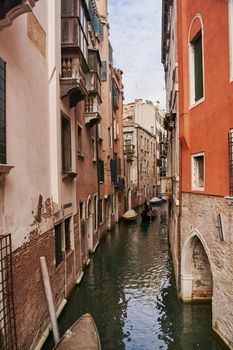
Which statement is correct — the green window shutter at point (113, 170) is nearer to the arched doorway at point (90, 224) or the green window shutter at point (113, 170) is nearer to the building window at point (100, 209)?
the building window at point (100, 209)

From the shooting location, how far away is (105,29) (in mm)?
21859

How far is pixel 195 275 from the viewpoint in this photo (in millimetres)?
9531

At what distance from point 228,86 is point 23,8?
3.97 meters

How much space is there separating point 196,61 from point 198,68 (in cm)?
26

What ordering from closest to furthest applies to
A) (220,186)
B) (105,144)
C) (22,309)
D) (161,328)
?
1. (22,309)
2. (220,186)
3. (161,328)
4. (105,144)

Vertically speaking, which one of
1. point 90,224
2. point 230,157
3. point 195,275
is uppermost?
point 230,157

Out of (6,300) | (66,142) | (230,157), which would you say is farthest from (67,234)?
(230,157)

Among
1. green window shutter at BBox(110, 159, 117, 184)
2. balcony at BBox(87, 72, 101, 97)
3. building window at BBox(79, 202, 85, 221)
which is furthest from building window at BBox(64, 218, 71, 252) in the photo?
green window shutter at BBox(110, 159, 117, 184)

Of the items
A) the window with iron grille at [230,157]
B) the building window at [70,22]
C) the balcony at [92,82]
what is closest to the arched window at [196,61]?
the window with iron grille at [230,157]

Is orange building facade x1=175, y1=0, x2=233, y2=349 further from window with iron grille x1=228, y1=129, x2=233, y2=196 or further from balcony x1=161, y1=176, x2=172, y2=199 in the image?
balcony x1=161, y1=176, x2=172, y2=199

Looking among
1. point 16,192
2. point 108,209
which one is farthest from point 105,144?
point 16,192

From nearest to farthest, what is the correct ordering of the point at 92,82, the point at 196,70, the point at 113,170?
1. the point at 196,70
2. the point at 92,82
3. the point at 113,170

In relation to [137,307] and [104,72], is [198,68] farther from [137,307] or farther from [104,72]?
[104,72]

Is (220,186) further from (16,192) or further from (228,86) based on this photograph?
(16,192)
